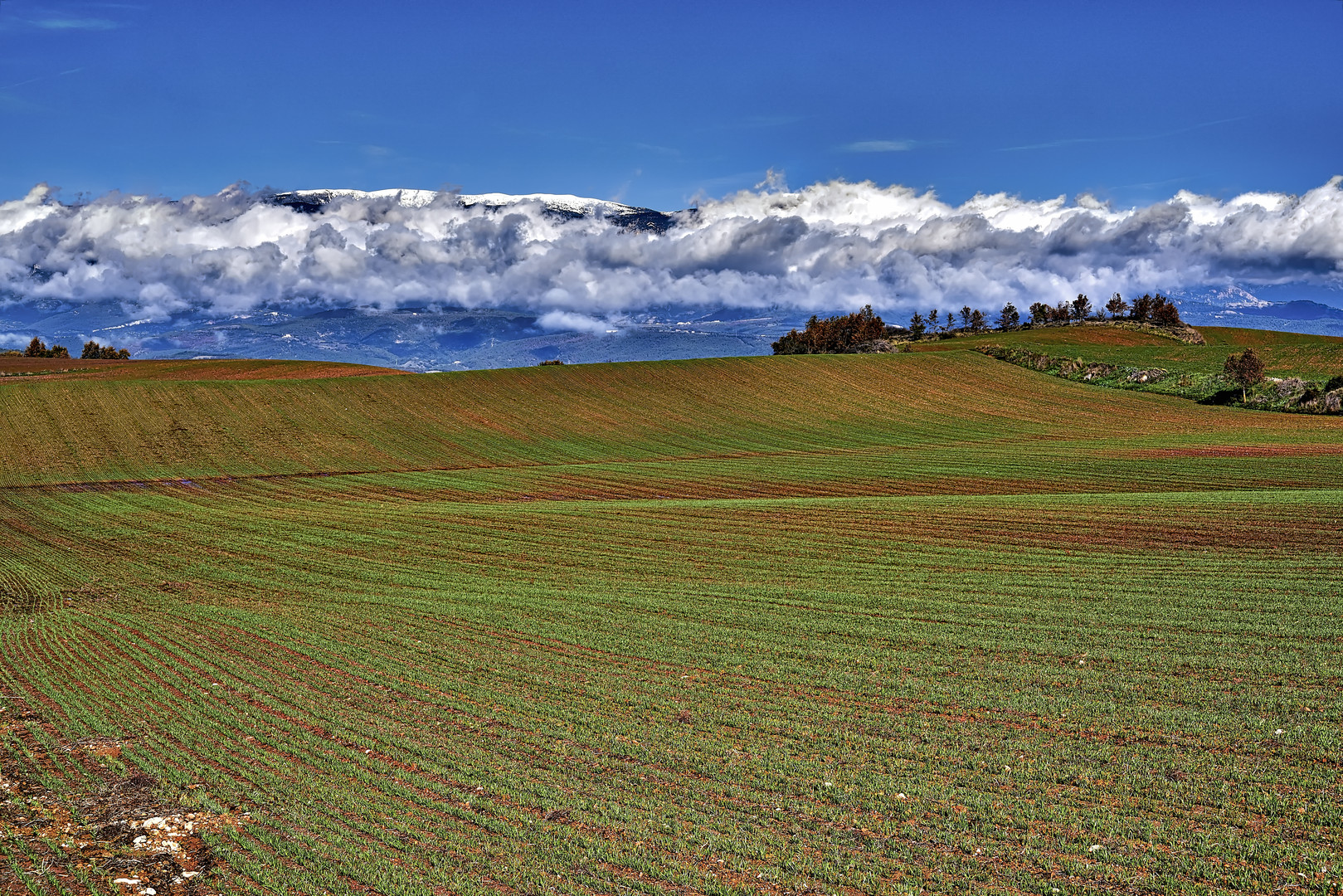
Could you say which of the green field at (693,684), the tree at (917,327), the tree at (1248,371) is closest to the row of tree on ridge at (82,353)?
the green field at (693,684)

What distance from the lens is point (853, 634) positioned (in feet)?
70.7

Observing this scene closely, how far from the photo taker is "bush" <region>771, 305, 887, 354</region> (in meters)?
142

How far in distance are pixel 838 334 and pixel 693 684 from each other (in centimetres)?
13113

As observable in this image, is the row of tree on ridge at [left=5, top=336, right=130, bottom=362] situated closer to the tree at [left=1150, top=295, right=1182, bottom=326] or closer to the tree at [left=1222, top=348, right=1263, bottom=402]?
the tree at [left=1222, top=348, right=1263, bottom=402]

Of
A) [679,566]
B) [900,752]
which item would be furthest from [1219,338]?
[900,752]

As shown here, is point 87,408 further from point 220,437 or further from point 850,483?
point 850,483

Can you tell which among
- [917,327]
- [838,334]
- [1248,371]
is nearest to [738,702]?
[1248,371]

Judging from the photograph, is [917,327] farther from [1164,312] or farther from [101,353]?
[101,353]

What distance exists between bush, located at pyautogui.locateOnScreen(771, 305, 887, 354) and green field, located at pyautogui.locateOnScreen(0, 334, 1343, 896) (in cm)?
9425

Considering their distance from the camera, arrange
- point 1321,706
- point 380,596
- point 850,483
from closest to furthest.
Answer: point 1321,706 < point 380,596 < point 850,483

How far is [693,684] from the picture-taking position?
18.3m

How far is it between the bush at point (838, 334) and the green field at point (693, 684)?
94.2 meters

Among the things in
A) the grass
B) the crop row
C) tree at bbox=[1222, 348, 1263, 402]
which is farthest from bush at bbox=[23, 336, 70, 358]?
tree at bbox=[1222, 348, 1263, 402]

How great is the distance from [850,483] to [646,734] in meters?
34.3
